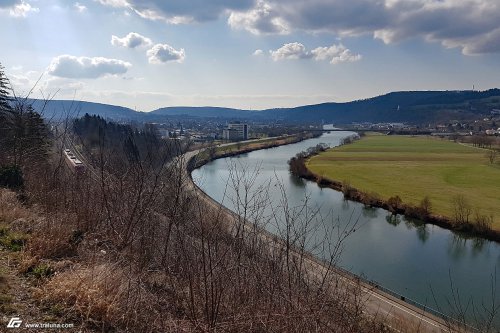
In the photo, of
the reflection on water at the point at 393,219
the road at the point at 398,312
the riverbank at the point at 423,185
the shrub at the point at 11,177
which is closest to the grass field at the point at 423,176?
the riverbank at the point at 423,185

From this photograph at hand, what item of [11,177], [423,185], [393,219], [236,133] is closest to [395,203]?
[393,219]

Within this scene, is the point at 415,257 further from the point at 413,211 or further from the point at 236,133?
the point at 236,133

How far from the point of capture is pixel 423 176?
37.8m

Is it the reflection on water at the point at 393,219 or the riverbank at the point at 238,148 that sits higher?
the reflection on water at the point at 393,219

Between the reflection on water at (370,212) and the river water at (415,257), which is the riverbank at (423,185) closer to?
the reflection on water at (370,212)

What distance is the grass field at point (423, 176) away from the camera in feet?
91.1

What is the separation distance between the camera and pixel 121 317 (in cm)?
296

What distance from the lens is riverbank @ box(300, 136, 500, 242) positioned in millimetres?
23188

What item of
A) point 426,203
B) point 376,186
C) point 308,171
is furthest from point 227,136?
point 426,203

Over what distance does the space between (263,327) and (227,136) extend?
284 ft

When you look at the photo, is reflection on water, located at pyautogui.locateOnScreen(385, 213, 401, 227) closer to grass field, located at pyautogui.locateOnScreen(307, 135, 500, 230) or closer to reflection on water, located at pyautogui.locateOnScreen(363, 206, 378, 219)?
reflection on water, located at pyautogui.locateOnScreen(363, 206, 378, 219)

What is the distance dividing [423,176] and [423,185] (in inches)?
194

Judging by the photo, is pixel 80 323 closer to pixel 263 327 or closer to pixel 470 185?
pixel 263 327

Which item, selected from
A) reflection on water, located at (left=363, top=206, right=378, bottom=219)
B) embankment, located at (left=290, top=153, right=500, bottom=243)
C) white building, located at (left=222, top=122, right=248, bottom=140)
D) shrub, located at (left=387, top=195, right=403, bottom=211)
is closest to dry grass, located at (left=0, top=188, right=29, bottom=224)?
embankment, located at (left=290, top=153, right=500, bottom=243)
